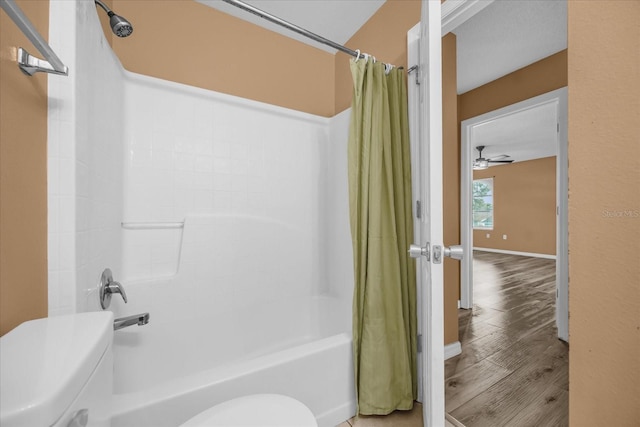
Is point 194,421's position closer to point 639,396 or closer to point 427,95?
point 639,396

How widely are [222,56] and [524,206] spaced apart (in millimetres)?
7463

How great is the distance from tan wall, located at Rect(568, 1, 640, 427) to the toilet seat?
0.74 metres

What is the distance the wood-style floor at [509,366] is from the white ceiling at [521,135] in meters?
2.09

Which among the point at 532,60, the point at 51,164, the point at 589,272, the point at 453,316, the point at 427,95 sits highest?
the point at 532,60

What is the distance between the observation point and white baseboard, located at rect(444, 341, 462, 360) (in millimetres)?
1796

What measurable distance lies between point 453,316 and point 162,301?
78.9 inches

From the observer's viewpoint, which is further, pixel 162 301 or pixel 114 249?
pixel 162 301

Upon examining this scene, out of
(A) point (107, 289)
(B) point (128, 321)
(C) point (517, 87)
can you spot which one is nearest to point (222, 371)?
(B) point (128, 321)

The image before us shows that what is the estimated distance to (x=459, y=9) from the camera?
1240 millimetres

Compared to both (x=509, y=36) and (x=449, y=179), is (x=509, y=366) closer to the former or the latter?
(x=449, y=179)

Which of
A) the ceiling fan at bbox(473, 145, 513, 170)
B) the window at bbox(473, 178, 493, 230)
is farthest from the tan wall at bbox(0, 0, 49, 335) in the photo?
the window at bbox(473, 178, 493, 230)

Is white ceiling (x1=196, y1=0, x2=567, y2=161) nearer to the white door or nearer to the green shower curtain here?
the green shower curtain

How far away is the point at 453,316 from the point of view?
183cm

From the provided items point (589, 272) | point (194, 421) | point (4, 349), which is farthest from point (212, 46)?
point (589, 272)
